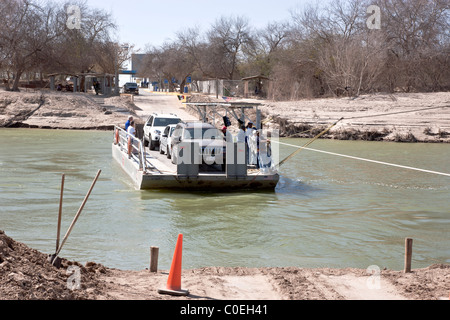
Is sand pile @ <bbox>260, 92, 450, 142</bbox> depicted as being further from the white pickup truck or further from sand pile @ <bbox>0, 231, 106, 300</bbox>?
sand pile @ <bbox>0, 231, 106, 300</bbox>

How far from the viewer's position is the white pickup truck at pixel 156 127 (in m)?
24.3

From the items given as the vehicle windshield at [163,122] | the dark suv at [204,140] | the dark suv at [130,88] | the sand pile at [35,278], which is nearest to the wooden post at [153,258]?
the sand pile at [35,278]

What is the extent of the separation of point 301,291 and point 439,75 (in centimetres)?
5413

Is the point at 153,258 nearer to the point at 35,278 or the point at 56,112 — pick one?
the point at 35,278

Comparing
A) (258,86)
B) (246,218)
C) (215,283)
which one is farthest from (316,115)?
(215,283)

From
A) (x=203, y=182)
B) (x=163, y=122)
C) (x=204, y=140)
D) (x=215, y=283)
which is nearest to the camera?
(x=215, y=283)

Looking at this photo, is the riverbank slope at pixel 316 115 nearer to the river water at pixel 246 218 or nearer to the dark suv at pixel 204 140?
the river water at pixel 246 218

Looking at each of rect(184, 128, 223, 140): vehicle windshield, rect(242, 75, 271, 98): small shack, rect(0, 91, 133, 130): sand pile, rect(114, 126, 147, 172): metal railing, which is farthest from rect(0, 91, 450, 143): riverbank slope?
rect(184, 128, 223, 140): vehicle windshield

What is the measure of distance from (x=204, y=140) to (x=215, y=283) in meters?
10.7

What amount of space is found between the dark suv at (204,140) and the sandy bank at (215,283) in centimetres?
904

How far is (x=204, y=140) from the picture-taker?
18.2 metres

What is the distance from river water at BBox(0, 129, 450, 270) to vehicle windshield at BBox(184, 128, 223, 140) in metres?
2.38

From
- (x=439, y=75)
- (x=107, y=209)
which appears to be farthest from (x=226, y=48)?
(x=107, y=209)
